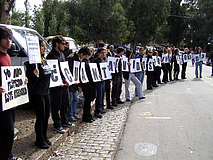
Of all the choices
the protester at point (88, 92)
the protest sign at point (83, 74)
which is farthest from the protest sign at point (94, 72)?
the protest sign at point (83, 74)

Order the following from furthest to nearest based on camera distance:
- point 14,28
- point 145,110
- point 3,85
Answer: point 145,110
point 14,28
point 3,85

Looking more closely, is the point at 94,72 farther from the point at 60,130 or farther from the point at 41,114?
the point at 41,114

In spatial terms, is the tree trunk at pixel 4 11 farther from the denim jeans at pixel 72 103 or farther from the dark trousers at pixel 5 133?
the dark trousers at pixel 5 133

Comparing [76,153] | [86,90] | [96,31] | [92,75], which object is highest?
[96,31]

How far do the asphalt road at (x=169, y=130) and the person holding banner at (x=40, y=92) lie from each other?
1454mm

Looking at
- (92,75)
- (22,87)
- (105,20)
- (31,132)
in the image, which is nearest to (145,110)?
(92,75)

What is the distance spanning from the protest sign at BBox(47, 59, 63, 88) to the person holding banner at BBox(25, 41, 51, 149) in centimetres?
56

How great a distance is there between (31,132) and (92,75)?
220cm

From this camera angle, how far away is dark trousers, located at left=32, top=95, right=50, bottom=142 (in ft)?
13.5

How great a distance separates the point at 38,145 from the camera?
420 centimetres

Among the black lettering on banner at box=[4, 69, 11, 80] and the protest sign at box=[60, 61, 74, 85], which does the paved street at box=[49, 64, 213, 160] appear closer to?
the protest sign at box=[60, 61, 74, 85]

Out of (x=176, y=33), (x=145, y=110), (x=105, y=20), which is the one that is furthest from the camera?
(x=176, y=33)

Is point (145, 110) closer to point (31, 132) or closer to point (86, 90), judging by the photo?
point (86, 90)

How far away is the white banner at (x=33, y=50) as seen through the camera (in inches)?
153
